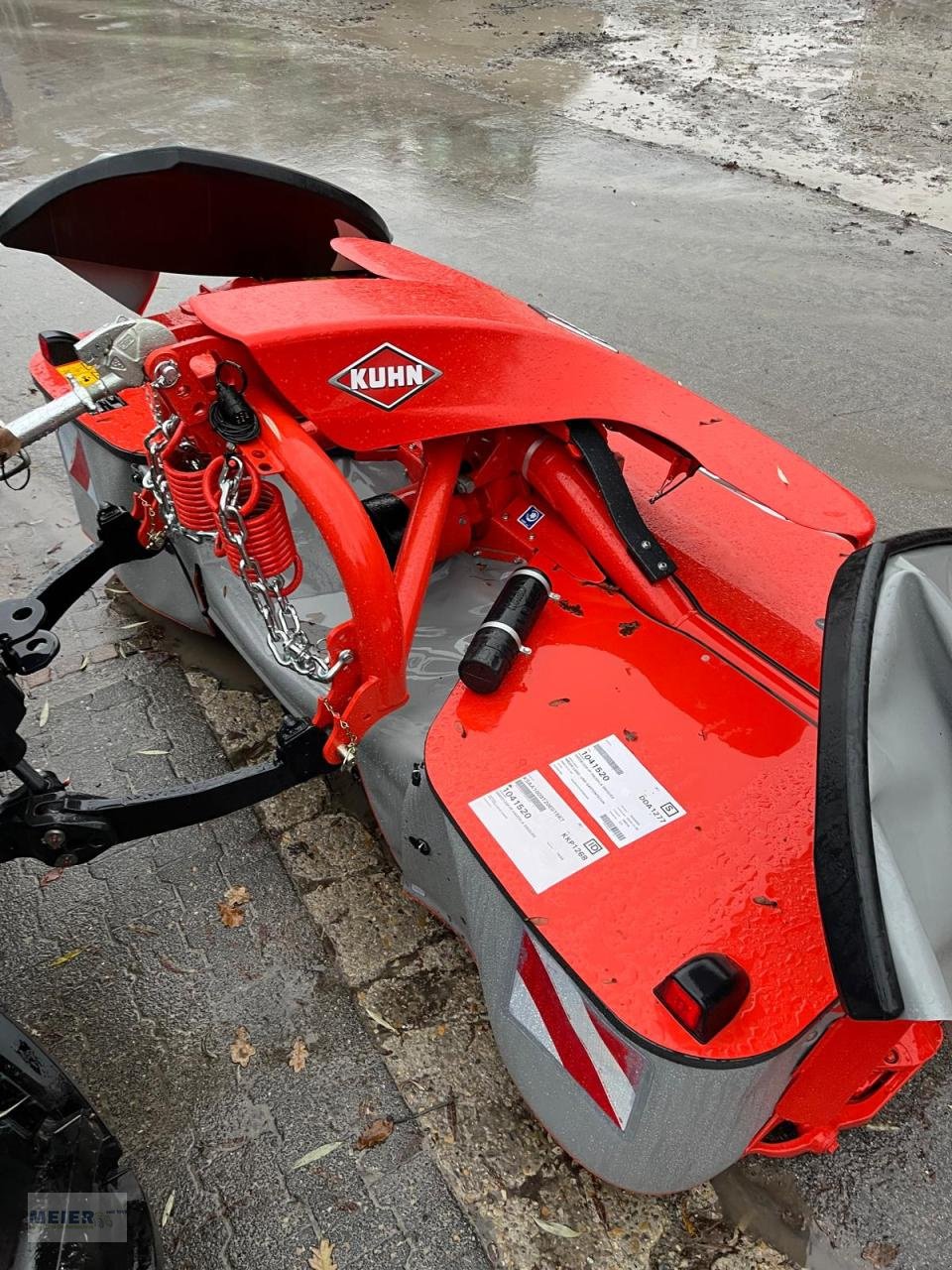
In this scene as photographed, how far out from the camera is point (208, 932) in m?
2.29

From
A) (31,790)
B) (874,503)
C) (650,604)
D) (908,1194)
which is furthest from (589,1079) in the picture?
(874,503)

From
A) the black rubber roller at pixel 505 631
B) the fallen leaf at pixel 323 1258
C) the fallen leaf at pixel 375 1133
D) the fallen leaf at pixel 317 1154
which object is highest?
the black rubber roller at pixel 505 631

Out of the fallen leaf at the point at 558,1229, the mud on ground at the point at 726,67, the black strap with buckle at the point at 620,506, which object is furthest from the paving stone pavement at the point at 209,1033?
the mud on ground at the point at 726,67

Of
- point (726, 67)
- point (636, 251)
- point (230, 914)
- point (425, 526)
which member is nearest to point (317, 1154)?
point (230, 914)

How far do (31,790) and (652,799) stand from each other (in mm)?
1199

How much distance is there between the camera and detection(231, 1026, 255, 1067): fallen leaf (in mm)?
2051

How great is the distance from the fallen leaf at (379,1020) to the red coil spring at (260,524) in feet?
3.41

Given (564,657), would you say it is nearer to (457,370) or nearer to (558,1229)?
(457,370)

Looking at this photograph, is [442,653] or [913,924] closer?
[913,924]

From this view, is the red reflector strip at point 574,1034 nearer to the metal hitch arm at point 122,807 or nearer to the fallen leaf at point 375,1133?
the fallen leaf at point 375,1133

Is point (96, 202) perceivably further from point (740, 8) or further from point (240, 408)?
point (740, 8)

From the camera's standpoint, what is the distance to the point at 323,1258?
176 cm

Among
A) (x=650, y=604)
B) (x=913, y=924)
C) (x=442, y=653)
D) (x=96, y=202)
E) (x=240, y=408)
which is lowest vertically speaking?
(x=442, y=653)

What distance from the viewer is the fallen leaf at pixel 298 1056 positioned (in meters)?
2.04
